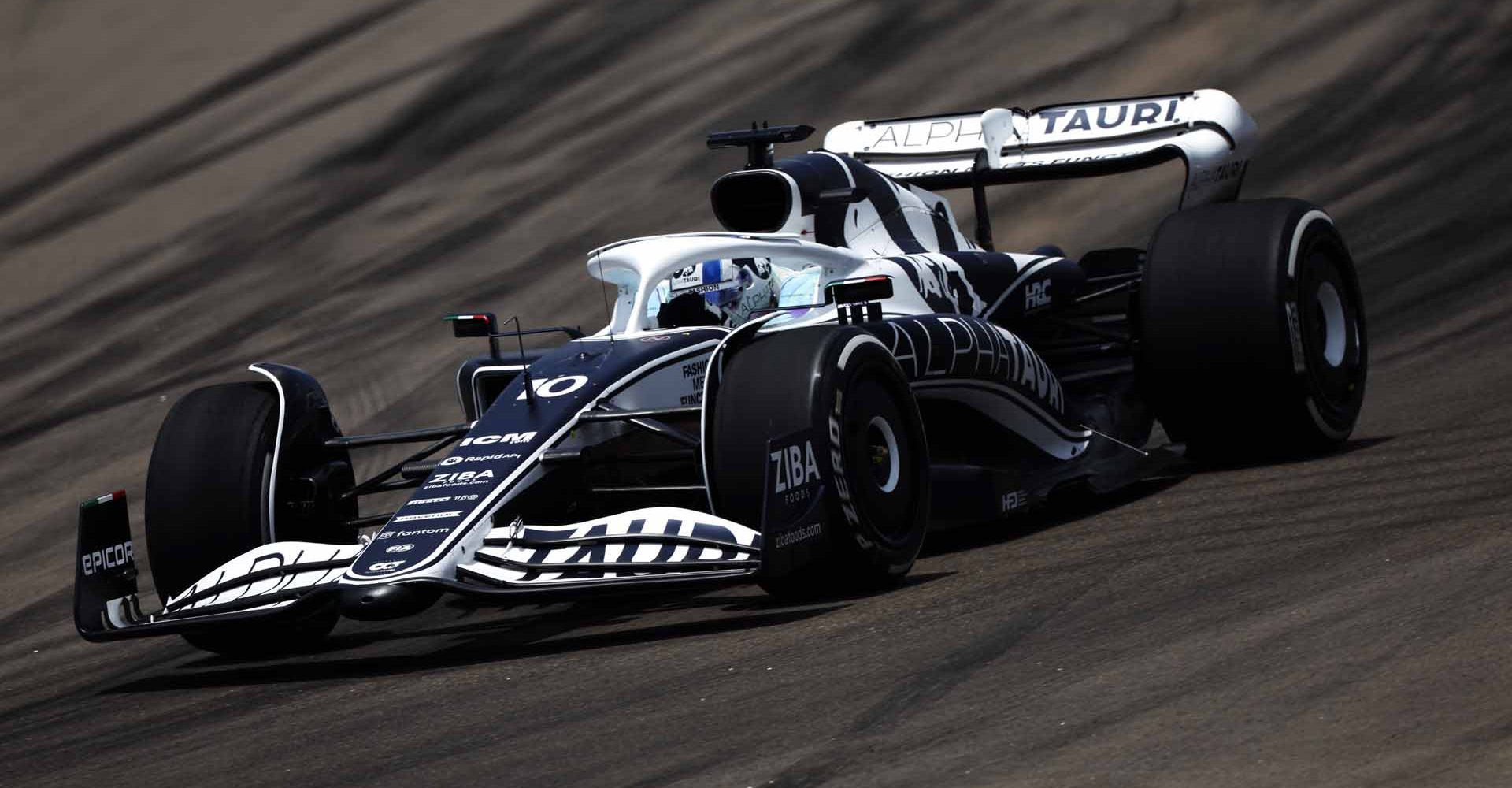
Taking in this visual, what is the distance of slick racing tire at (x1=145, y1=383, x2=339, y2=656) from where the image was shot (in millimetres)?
8273

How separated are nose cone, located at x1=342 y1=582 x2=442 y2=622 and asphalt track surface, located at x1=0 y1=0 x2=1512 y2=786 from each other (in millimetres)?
287

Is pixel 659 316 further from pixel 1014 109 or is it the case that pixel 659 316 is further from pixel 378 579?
pixel 1014 109

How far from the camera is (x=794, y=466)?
739 centimetres

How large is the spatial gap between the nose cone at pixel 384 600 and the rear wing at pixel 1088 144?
190 inches

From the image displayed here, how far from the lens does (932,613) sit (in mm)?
7242

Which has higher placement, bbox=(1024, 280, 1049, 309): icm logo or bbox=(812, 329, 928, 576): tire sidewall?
bbox=(1024, 280, 1049, 309): icm logo

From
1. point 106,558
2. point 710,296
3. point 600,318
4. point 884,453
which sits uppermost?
point 710,296

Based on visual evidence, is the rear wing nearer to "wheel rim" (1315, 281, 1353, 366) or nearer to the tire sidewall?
"wheel rim" (1315, 281, 1353, 366)

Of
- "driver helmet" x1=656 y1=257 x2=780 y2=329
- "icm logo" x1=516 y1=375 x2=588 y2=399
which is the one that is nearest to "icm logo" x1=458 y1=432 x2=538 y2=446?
"icm logo" x1=516 y1=375 x2=588 y2=399

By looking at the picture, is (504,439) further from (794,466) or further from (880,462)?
(880,462)

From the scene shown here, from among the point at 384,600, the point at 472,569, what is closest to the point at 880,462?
the point at 472,569

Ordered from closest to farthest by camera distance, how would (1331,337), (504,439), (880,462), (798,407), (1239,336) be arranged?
1. (798,407)
2. (504,439)
3. (880,462)
4. (1239,336)
5. (1331,337)

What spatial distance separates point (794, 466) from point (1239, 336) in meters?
2.88

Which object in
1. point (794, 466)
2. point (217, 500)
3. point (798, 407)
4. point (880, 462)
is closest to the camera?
point (794, 466)
